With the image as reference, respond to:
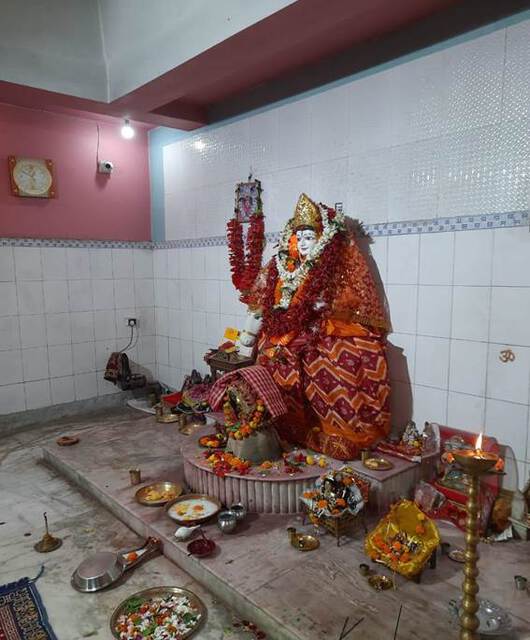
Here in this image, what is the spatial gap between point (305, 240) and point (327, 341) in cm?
84

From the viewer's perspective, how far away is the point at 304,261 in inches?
155

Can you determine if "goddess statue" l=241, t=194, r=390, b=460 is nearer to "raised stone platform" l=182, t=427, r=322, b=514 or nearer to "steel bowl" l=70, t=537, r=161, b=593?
"raised stone platform" l=182, t=427, r=322, b=514

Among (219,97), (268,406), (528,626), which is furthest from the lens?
(219,97)

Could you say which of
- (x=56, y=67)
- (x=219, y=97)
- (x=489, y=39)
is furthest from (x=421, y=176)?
(x=56, y=67)

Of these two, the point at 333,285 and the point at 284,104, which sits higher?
the point at 284,104

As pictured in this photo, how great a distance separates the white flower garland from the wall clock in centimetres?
298

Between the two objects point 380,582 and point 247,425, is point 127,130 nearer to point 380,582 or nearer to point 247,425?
point 247,425

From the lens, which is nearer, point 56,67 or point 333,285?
point 333,285

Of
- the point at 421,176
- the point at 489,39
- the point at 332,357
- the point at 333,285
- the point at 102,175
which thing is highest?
the point at 489,39

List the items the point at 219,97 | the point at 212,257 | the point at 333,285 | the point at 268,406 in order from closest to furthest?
the point at 268,406 < the point at 333,285 < the point at 219,97 < the point at 212,257

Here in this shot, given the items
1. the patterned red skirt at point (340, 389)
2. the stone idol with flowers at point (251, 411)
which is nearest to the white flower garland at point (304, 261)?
the patterned red skirt at point (340, 389)

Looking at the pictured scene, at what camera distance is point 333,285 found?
3844mm

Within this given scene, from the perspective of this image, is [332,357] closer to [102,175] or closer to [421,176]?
[421,176]

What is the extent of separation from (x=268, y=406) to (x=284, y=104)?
2.86m
